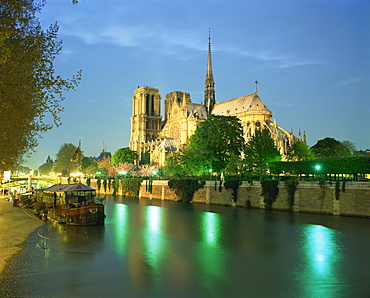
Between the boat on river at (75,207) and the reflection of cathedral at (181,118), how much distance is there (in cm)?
5901

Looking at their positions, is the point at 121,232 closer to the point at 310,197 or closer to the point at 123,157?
the point at 310,197

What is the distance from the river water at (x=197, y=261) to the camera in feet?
44.4

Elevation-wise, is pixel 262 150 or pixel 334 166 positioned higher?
pixel 262 150

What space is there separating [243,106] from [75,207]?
3092 inches

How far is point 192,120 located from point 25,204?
71959 mm

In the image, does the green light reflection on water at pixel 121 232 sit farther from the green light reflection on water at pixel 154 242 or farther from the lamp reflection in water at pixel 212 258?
the lamp reflection in water at pixel 212 258

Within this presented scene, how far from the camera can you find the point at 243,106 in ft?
330

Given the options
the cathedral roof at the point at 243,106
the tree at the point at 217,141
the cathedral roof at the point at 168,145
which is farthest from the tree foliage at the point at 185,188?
the cathedral roof at the point at 243,106

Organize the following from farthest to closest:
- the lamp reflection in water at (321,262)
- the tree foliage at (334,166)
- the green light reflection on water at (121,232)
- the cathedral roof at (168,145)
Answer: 1. the cathedral roof at (168,145)
2. the tree foliage at (334,166)
3. the green light reflection on water at (121,232)
4. the lamp reflection in water at (321,262)

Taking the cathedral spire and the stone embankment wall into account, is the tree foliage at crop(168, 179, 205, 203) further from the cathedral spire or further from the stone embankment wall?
the cathedral spire

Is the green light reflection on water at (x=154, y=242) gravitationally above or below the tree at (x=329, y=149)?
below

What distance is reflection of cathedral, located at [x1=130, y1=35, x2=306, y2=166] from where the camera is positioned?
304ft

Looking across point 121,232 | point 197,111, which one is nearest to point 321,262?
point 121,232

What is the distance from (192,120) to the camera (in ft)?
354
